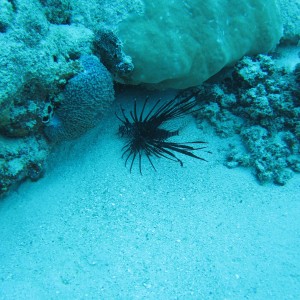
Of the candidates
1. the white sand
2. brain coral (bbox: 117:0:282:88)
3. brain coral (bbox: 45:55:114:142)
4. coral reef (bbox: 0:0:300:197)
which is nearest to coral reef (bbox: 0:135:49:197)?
coral reef (bbox: 0:0:300:197)

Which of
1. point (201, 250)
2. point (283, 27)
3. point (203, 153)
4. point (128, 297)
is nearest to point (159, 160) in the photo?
point (203, 153)

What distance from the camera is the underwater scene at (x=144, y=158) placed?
2.04m

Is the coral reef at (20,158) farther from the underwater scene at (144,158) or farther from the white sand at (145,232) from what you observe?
the white sand at (145,232)

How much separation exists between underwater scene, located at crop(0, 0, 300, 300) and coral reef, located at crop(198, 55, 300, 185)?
0.02m

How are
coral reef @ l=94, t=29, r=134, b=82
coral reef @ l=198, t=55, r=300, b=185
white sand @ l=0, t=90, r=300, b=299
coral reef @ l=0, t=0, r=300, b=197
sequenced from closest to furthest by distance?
1. coral reef @ l=0, t=0, r=300, b=197
2. white sand @ l=0, t=90, r=300, b=299
3. coral reef @ l=94, t=29, r=134, b=82
4. coral reef @ l=198, t=55, r=300, b=185

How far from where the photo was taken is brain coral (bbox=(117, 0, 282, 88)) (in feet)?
8.26

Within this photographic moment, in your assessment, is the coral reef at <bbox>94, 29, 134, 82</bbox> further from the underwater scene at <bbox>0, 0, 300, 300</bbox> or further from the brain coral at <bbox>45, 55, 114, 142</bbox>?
the brain coral at <bbox>45, 55, 114, 142</bbox>

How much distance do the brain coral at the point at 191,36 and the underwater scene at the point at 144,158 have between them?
1 cm

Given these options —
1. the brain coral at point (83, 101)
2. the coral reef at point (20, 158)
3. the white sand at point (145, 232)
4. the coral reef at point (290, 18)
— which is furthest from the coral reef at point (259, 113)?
the coral reef at point (20, 158)

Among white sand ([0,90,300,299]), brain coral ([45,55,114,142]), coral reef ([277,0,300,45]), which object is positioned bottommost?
white sand ([0,90,300,299])

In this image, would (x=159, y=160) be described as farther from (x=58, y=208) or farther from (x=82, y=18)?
(x=82, y=18)

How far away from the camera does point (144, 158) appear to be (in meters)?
2.94

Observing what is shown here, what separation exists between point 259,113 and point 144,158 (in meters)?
1.44

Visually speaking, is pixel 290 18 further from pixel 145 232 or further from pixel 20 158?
pixel 20 158
